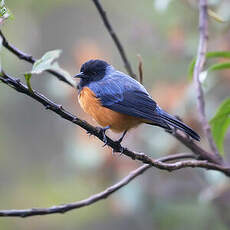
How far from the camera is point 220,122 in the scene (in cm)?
300

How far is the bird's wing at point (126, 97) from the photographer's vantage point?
3338 millimetres

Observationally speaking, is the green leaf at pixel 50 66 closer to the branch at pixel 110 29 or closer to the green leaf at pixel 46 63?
the green leaf at pixel 46 63

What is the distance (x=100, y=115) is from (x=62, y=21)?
6.18 meters

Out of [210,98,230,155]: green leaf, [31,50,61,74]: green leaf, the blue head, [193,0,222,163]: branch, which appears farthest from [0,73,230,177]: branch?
the blue head

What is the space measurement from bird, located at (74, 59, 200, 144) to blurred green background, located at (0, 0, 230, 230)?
0.72m

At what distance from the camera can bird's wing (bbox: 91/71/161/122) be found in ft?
11.0

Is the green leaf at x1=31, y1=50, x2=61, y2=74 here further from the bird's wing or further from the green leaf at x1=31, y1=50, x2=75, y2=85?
the bird's wing

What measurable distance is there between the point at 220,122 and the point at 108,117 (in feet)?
2.73

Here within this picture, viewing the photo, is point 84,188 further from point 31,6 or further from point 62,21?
point 62,21

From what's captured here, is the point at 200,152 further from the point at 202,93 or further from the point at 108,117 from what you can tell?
the point at 108,117

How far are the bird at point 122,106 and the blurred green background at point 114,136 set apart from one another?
0.72 meters

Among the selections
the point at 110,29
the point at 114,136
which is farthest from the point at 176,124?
the point at 114,136

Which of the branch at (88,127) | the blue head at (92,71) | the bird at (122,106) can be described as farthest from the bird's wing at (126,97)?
the branch at (88,127)

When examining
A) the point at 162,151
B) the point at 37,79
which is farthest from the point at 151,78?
the point at 162,151
